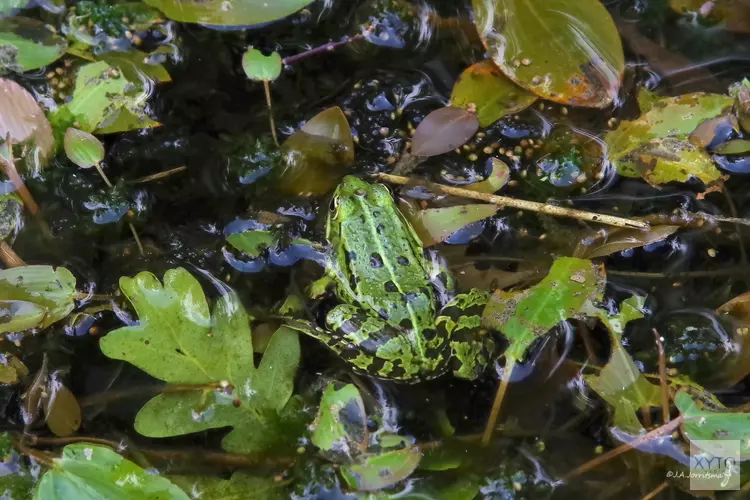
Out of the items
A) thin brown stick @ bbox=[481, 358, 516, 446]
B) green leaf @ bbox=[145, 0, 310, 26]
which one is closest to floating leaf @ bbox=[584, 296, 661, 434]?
thin brown stick @ bbox=[481, 358, 516, 446]

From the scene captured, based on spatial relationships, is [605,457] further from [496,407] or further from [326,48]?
[326,48]

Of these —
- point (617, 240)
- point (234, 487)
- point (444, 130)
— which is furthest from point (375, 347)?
point (617, 240)

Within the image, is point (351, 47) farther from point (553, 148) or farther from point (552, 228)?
point (552, 228)

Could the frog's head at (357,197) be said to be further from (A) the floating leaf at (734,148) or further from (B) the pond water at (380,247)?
(A) the floating leaf at (734,148)

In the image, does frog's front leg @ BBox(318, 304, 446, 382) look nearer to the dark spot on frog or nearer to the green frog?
the green frog

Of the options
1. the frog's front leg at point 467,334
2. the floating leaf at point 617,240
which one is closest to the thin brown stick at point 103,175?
the frog's front leg at point 467,334

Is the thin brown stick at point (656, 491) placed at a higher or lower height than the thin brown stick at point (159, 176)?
lower

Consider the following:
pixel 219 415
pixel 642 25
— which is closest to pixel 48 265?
pixel 219 415
